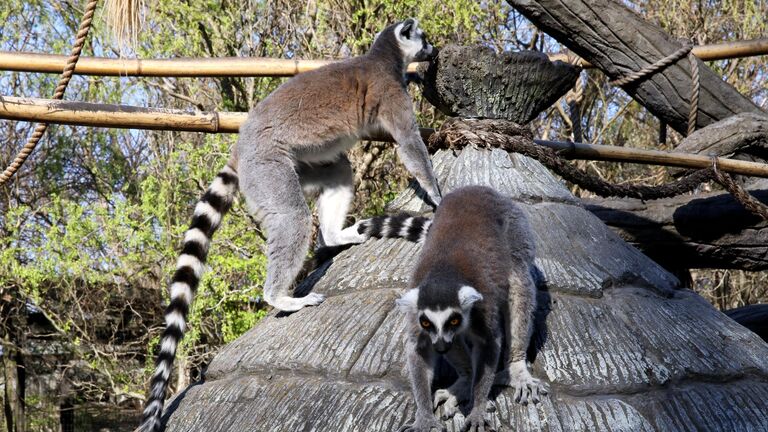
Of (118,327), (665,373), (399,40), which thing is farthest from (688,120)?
(118,327)

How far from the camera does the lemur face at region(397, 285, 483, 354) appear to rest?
311 centimetres

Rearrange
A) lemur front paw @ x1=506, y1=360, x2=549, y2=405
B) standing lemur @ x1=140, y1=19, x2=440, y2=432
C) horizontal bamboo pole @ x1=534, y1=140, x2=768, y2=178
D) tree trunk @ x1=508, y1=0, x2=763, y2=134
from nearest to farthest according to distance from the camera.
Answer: lemur front paw @ x1=506, y1=360, x2=549, y2=405, standing lemur @ x1=140, y1=19, x2=440, y2=432, horizontal bamboo pole @ x1=534, y1=140, x2=768, y2=178, tree trunk @ x1=508, y1=0, x2=763, y2=134

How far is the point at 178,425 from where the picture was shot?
12.1 feet

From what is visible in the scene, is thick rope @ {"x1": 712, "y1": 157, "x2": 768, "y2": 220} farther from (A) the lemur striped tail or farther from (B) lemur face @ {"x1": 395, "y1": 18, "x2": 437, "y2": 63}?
(A) the lemur striped tail

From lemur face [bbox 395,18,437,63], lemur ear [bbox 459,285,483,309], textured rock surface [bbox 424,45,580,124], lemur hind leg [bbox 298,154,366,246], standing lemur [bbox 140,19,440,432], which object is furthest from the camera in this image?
lemur face [bbox 395,18,437,63]

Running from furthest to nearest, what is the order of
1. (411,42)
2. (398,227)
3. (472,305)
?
(411,42) < (398,227) < (472,305)

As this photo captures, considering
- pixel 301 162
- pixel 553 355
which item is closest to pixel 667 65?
pixel 301 162

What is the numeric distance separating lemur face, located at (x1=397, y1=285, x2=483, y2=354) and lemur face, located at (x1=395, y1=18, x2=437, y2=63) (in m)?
2.81

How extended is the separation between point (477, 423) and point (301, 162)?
2.55 meters

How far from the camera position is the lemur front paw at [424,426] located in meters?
2.94

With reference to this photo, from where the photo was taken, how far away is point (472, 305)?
3303mm

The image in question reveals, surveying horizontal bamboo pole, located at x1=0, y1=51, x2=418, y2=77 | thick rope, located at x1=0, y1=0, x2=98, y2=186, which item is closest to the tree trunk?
horizontal bamboo pole, located at x1=0, y1=51, x2=418, y2=77

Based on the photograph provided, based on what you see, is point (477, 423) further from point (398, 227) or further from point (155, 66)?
point (155, 66)

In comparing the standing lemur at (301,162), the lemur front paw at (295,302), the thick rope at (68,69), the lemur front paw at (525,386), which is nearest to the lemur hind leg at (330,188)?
the standing lemur at (301,162)
